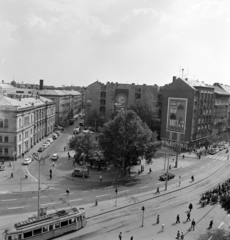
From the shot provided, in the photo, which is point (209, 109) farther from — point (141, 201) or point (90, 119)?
point (141, 201)

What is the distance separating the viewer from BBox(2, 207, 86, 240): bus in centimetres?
2395

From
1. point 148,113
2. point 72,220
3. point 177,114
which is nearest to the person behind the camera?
point 72,220

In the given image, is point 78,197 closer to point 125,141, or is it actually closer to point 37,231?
point 37,231

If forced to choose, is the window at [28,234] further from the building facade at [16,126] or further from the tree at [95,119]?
the tree at [95,119]

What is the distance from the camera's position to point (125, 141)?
4769 centimetres

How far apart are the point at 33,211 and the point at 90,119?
229 ft

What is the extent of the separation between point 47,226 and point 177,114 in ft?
195

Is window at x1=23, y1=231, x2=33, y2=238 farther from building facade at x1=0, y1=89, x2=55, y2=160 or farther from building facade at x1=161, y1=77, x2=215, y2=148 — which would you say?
building facade at x1=161, y1=77, x2=215, y2=148

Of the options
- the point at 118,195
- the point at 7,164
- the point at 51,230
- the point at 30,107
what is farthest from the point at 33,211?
the point at 30,107

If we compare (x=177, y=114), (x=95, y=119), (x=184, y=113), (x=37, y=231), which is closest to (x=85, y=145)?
(x=37, y=231)

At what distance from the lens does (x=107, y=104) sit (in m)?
104

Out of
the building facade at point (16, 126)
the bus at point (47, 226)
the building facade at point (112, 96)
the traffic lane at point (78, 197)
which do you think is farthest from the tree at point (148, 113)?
the bus at point (47, 226)

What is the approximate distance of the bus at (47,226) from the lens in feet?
78.6

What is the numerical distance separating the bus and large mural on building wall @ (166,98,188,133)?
54597mm
